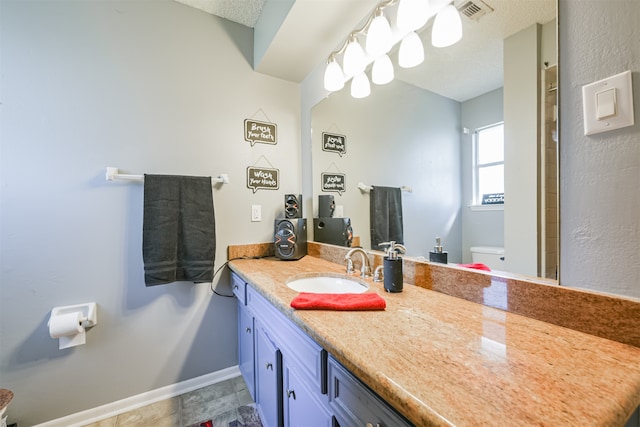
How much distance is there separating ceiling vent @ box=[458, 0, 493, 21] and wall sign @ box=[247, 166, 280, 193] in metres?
1.37

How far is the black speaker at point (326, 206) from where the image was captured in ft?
5.69

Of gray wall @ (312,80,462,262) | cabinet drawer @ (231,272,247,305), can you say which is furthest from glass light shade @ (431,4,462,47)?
cabinet drawer @ (231,272,247,305)

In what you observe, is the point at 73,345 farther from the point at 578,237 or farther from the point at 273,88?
the point at 578,237

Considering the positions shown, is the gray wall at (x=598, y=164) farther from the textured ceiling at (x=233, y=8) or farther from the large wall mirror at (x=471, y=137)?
the textured ceiling at (x=233, y=8)

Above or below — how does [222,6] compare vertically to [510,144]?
above

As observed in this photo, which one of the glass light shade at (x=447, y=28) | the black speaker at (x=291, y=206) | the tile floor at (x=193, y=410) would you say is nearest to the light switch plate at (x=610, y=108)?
the glass light shade at (x=447, y=28)

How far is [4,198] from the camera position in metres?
1.23

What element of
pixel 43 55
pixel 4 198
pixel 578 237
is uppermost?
pixel 43 55

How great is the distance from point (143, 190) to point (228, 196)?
482 mm

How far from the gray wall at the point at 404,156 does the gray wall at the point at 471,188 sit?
0.03 meters

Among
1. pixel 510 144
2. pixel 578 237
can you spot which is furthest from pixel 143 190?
pixel 578 237

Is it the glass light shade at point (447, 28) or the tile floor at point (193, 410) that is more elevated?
the glass light shade at point (447, 28)

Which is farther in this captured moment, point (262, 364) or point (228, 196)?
point (228, 196)

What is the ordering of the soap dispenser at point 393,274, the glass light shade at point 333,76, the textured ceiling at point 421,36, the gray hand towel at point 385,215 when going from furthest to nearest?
the glass light shade at point 333,76
the gray hand towel at point 385,215
the soap dispenser at point 393,274
the textured ceiling at point 421,36
